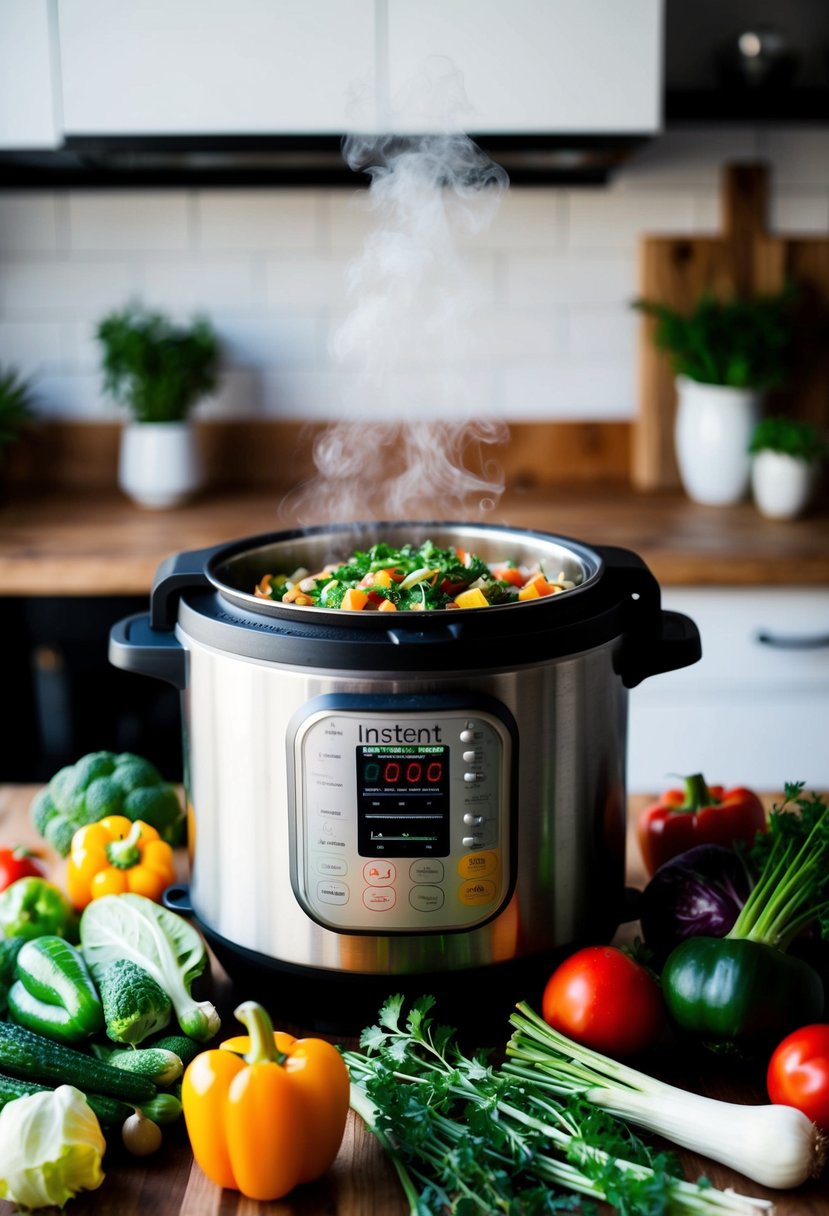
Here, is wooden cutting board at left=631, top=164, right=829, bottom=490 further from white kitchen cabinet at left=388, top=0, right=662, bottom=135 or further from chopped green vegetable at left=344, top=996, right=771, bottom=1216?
chopped green vegetable at left=344, top=996, right=771, bottom=1216

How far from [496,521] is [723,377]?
0.56 meters

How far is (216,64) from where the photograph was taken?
7.52 feet

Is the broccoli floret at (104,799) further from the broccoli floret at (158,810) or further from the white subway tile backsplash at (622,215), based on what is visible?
the white subway tile backsplash at (622,215)

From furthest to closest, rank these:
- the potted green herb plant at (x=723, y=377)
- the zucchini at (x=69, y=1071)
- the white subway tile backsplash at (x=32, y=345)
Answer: the white subway tile backsplash at (x=32, y=345)
the potted green herb plant at (x=723, y=377)
the zucchini at (x=69, y=1071)

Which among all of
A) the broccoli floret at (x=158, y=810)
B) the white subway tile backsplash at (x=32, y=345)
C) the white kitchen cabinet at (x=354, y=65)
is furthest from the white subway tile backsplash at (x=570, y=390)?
the broccoli floret at (x=158, y=810)

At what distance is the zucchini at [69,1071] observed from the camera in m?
0.89

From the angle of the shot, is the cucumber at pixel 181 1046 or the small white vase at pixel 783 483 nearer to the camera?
the cucumber at pixel 181 1046

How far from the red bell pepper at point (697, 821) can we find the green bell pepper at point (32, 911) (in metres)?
0.58

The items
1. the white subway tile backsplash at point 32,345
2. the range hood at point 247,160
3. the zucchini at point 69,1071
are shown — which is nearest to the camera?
the zucchini at point 69,1071

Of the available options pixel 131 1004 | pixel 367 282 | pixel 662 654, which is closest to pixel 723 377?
pixel 367 282

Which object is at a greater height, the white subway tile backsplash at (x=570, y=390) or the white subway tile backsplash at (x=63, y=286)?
the white subway tile backsplash at (x=63, y=286)

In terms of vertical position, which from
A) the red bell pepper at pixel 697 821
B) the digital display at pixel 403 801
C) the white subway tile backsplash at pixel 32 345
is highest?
the white subway tile backsplash at pixel 32 345

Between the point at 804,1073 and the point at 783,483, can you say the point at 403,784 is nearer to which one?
the point at 804,1073

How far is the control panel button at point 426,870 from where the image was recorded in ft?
3.06
